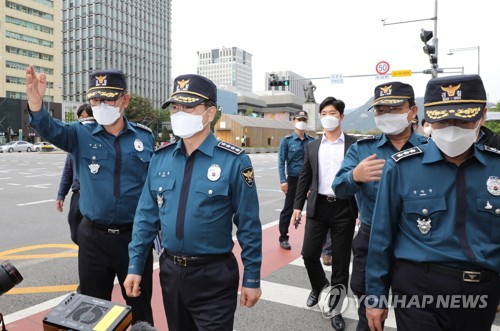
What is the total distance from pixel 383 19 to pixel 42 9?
67.4 m

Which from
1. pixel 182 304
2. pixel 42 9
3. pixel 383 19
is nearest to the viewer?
pixel 182 304

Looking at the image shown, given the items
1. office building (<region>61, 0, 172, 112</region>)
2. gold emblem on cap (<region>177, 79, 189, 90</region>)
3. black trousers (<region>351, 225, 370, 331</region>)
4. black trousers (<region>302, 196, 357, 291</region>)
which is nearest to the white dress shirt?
black trousers (<region>302, 196, 357, 291</region>)

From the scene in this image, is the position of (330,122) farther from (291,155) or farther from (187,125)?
(291,155)

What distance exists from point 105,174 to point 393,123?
7.60 feet

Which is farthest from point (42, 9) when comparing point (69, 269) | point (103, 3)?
point (69, 269)

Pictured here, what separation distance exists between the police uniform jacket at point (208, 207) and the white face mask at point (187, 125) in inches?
3.9

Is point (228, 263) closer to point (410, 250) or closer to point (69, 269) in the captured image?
point (410, 250)

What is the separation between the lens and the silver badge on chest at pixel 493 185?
2.00m

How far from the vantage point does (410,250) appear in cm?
213

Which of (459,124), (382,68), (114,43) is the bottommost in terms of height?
(459,124)

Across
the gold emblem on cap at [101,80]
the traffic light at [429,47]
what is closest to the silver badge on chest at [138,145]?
the gold emblem on cap at [101,80]

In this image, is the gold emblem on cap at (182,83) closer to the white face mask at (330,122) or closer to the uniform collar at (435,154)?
the uniform collar at (435,154)

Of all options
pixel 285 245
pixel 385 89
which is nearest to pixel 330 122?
pixel 385 89

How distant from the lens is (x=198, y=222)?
235cm
